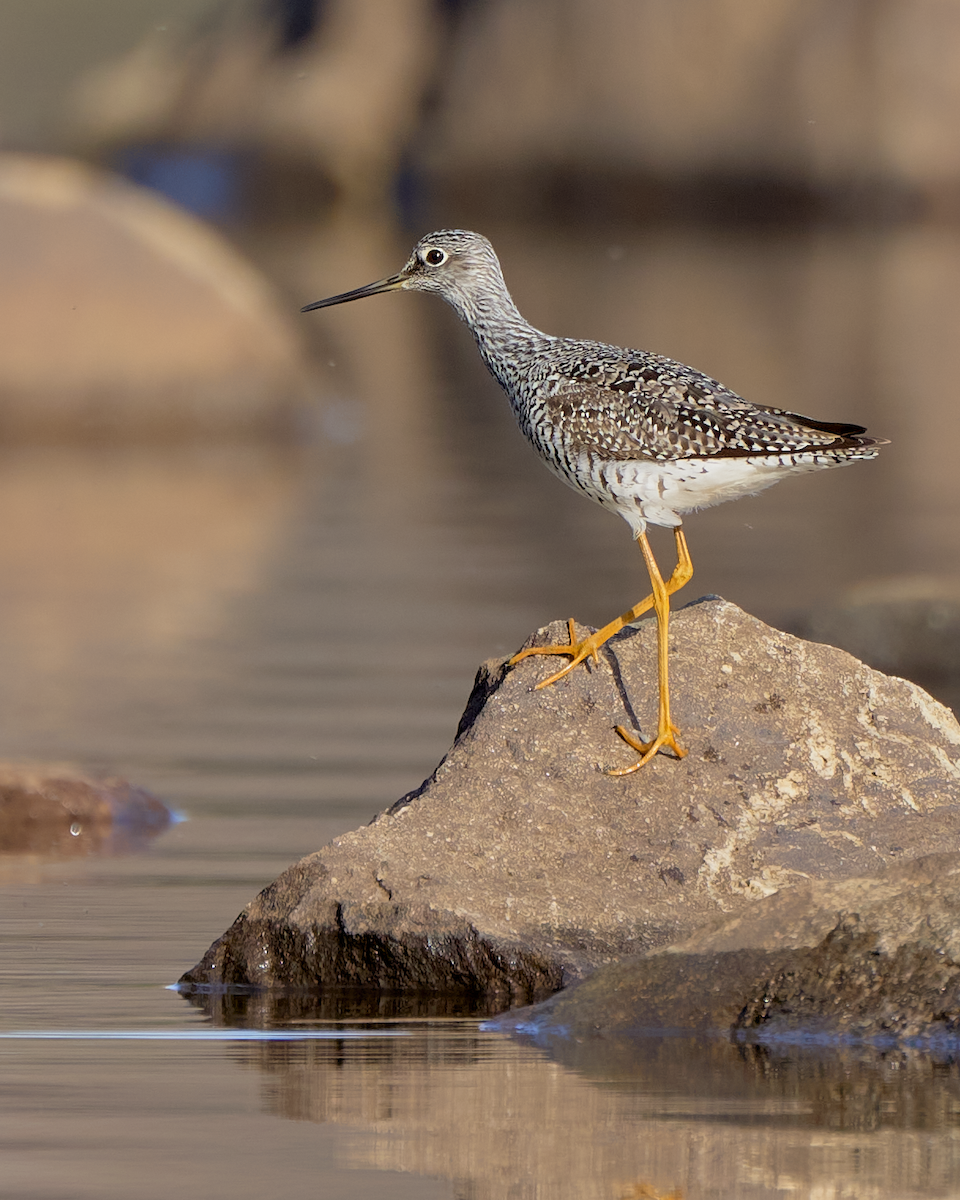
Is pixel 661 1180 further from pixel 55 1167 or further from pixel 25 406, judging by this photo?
pixel 25 406

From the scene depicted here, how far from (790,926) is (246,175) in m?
48.4

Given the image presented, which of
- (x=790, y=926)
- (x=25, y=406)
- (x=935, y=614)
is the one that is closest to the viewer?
(x=790, y=926)

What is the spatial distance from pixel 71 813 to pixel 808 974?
374cm

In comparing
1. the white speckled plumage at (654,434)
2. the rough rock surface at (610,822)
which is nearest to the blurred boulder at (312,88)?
the white speckled plumage at (654,434)

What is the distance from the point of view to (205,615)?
46.2 feet

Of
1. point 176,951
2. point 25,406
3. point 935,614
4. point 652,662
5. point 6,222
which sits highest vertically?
point 6,222

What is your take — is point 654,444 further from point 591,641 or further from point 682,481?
point 591,641

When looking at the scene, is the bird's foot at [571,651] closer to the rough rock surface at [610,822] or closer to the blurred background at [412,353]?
the rough rock surface at [610,822]

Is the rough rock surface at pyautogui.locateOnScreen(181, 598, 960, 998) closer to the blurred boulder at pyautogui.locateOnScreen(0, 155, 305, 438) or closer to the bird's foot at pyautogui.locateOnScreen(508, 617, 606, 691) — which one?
the bird's foot at pyautogui.locateOnScreen(508, 617, 606, 691)

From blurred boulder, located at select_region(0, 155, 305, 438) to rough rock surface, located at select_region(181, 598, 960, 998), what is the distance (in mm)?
14042

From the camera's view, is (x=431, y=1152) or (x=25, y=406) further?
→ (x=25, y=406)

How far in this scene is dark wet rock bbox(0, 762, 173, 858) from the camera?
889 centimetres

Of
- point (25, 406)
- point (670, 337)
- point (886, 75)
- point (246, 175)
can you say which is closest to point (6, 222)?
point (25, 406)

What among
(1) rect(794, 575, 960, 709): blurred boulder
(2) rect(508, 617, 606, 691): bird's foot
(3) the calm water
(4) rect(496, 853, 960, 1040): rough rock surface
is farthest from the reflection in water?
(1) rect(794, 575, 960, 709): blurred boulder
